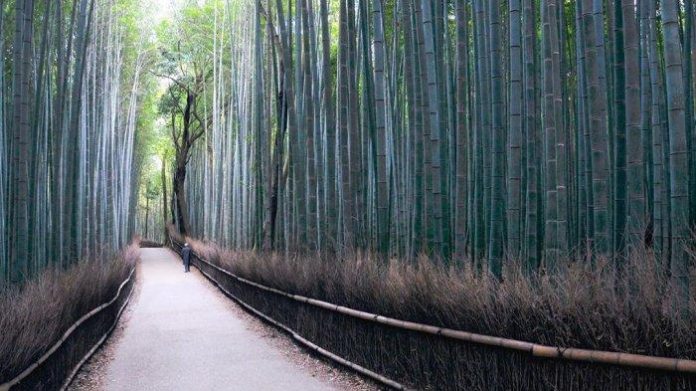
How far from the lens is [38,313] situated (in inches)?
150

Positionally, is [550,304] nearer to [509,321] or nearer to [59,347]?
[509,321]

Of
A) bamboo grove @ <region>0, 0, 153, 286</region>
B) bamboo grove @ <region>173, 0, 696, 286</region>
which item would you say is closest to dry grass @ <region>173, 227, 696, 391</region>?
bamboo grove @ <region>173, 0, 696, 286</region>

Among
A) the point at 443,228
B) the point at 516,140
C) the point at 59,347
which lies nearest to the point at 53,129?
the point at 59,347

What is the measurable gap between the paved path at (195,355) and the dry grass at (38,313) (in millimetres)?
571

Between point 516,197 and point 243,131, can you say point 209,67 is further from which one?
point 516,197

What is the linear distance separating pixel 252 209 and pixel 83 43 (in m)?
6.62

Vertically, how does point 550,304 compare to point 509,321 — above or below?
above

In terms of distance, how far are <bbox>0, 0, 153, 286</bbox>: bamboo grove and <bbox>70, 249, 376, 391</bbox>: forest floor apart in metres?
1.00

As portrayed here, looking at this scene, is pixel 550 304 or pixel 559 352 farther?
pixel 550 304

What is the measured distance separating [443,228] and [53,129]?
4.11m

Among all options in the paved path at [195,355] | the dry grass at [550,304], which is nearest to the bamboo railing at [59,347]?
the paved path at [195,355]

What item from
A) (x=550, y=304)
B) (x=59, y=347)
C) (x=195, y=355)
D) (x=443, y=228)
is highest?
(x=443, y=228)

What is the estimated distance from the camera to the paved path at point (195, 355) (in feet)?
16.0

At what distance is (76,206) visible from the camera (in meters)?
7.41
